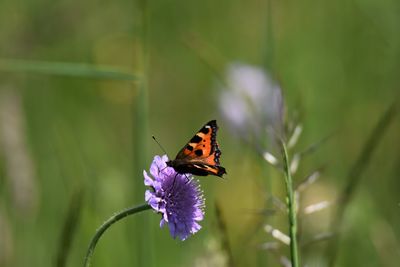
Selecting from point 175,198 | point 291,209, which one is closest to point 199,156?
point 175,198

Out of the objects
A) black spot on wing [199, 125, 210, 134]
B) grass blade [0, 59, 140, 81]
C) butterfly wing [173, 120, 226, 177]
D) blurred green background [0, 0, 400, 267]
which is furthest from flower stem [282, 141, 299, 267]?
grass blade [0, 59, 140, 81]

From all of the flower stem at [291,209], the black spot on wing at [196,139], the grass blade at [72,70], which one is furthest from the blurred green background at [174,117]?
the flower stem at [291,209]

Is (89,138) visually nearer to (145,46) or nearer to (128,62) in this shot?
(128,62)

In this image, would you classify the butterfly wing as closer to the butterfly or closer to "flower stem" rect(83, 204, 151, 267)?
the butterfly

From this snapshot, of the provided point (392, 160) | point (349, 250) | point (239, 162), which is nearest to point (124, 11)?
point (239, 162)

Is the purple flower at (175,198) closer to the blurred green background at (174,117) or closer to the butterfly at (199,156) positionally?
the butterfly at (199,156)
